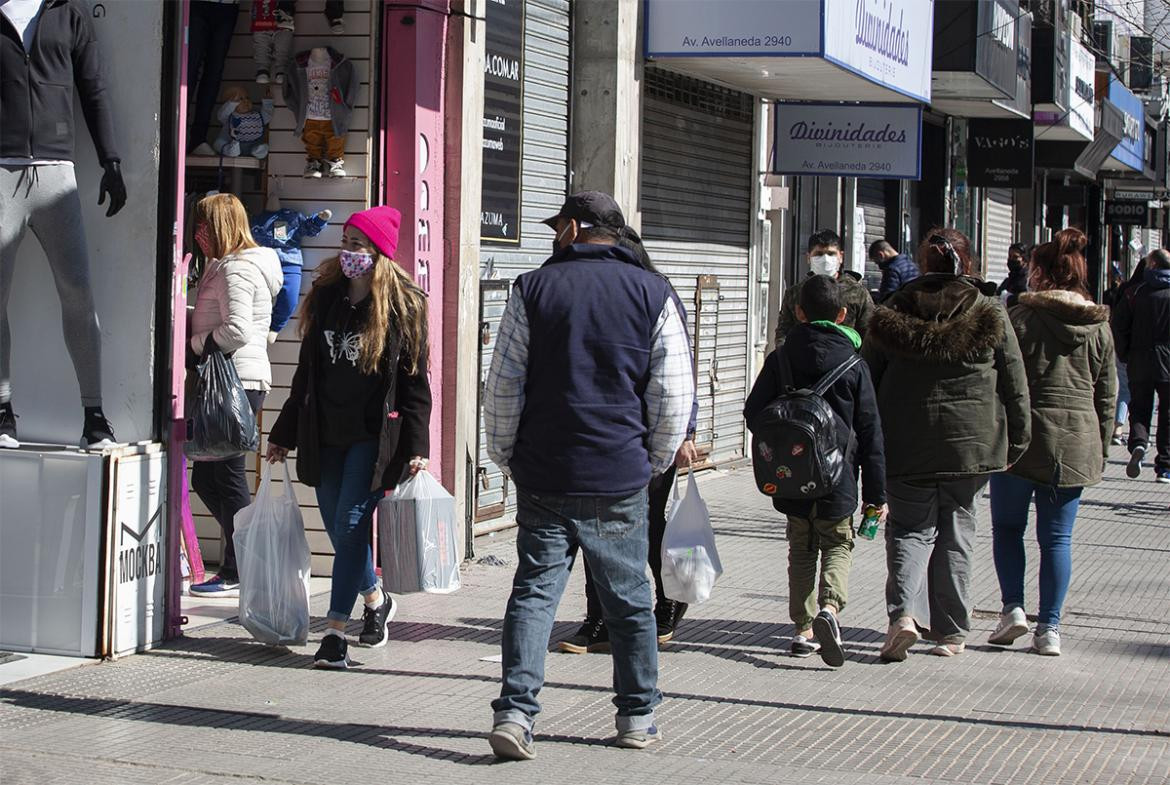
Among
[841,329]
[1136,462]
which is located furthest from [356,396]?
[1136,462]

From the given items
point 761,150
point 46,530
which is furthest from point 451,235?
point 761,150

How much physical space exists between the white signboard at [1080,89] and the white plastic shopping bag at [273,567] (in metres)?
19.4

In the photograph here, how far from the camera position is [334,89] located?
818 cm

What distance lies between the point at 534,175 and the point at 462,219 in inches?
78.8

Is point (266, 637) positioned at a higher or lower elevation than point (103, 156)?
lower

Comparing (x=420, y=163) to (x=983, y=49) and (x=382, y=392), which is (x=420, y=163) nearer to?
(x=382, y=392)

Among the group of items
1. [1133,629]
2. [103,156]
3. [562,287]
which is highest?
[103,156]

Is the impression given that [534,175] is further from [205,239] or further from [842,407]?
[842,407]

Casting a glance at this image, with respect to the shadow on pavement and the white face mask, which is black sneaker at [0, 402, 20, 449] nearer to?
the shadow on pavement

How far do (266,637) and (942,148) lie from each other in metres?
18.5

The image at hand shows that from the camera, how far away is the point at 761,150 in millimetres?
15188

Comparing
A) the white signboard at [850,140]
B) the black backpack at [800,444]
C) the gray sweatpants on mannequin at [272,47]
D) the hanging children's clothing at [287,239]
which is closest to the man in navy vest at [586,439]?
the black backpack at [800,444]

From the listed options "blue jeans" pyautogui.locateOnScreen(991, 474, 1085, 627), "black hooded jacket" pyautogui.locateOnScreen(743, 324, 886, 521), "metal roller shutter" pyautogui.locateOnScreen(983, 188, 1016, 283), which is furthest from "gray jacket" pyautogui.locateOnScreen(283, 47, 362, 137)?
"metal roller shutter" pyautogui.locateOnScreen(983, 188, 1016, 283)

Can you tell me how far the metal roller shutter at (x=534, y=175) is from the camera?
999 cm
